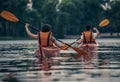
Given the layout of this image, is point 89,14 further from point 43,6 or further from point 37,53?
point 37,53

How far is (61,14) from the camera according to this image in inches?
4176

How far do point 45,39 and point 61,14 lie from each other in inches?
3363

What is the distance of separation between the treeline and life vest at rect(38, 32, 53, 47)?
78755 mm

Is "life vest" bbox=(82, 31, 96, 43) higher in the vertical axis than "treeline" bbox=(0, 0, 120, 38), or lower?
lower

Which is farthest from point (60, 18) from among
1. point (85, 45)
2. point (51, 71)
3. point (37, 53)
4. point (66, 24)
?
point (51, 71)

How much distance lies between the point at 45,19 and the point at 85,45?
79.2 meters

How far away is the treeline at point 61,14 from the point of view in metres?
102

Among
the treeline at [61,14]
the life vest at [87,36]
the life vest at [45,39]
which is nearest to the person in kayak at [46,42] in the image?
the life vest at [45,39]

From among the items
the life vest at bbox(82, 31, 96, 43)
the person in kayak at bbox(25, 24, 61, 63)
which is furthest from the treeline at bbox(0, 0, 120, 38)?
the person in kayak at bbox(25, 24, 61, 63)

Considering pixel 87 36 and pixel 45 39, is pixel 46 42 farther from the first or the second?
pixel 87 36

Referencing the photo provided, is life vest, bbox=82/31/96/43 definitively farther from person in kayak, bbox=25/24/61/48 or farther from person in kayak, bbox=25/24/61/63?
person in kayak, bbox=25/24/61/48

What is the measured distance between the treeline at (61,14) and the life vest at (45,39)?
7875cm

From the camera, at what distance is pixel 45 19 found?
107 meters

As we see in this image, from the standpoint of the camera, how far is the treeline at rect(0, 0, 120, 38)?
102062 mm
